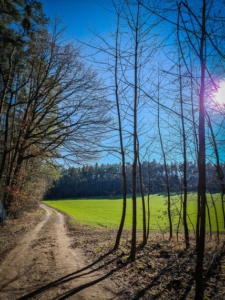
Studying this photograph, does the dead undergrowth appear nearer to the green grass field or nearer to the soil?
the soil

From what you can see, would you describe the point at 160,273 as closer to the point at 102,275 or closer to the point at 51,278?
the point at 102,275

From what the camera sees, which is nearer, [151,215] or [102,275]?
[102,275]

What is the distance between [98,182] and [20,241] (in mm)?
87721

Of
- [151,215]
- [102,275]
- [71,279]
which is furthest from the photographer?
[151,215]

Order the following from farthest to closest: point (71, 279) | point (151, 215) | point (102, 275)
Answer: point (151, 215), point (102, 275), point (71, 279)

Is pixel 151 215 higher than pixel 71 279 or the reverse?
the reverse

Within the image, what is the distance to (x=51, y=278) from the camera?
541cm

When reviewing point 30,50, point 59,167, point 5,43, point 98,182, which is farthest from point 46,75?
point 98,182

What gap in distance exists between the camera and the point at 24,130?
12297 millimetres

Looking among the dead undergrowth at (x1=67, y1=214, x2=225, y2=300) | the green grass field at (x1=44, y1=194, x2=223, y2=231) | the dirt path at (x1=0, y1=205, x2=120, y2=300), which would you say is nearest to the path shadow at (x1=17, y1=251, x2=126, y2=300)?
the dirt path at (x1=0, y1=205, x2=120, y2=300)

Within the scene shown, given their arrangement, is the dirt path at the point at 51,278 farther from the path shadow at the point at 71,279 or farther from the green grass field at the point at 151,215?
the green grass field at the point at 151,215

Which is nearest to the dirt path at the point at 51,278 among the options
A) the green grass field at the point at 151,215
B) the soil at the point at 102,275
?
the soil at the point at 102,275

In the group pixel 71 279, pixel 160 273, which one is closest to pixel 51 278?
pixel 71 279

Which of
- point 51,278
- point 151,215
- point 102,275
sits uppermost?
point 51,278
